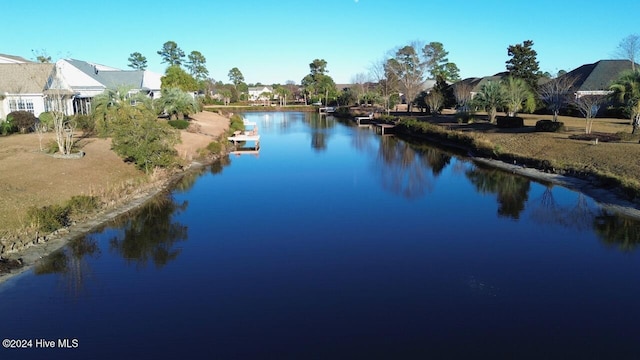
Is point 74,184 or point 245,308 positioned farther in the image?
point 74,184

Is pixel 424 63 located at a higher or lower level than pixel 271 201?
higher

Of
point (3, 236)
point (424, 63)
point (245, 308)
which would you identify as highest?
point (424, 63)

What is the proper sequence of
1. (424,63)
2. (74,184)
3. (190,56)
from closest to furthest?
(74,184) → (424,63) → (190,56)

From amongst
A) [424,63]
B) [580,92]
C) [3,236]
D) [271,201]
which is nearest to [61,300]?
[3,236]

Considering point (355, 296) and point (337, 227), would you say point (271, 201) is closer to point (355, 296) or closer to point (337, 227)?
point (337, 227)

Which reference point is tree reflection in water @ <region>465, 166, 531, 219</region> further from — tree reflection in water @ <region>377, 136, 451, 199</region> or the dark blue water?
tree reflection in water @ <region>377, 136, 451, 199</region>

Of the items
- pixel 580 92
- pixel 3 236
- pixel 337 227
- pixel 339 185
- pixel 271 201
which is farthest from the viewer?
pixel 580 92
